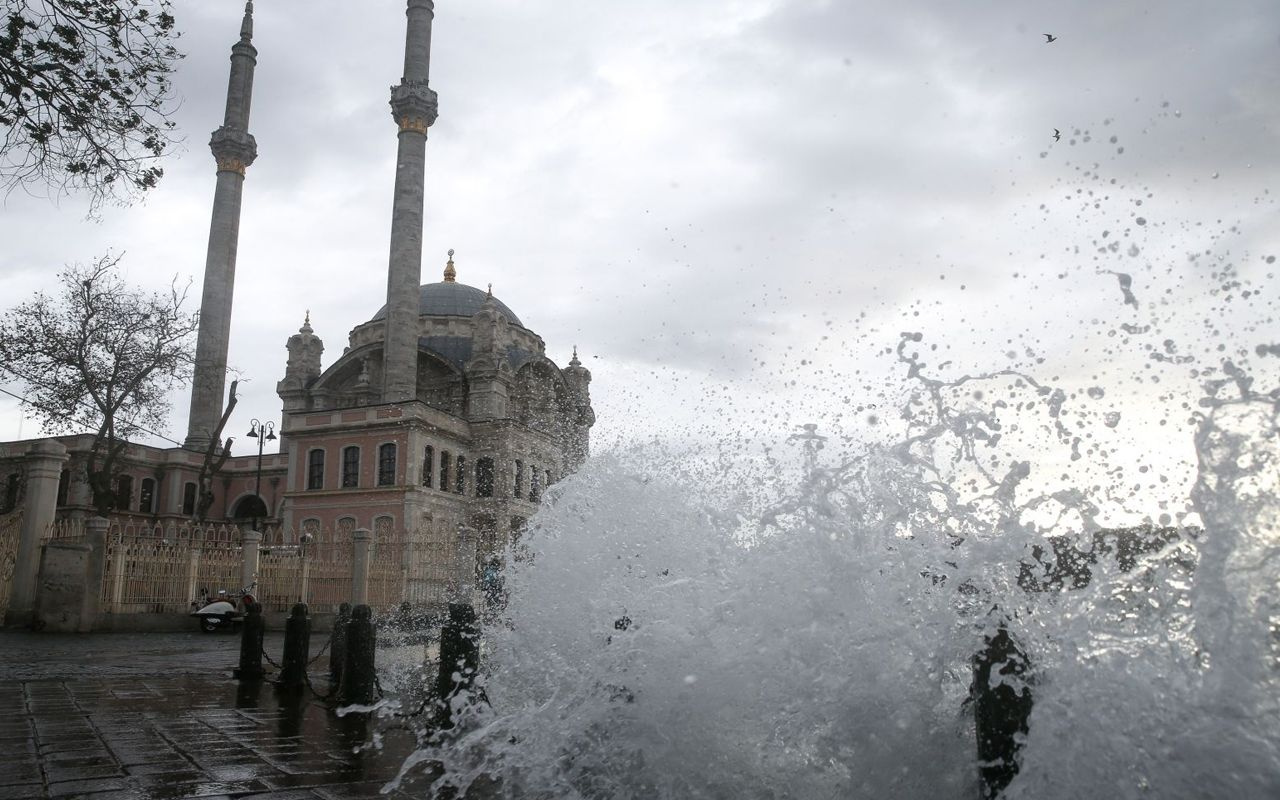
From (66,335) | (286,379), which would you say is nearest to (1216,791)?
(66,335)

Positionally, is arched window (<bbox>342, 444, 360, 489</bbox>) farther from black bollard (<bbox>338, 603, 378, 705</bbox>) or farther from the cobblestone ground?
black bollard (<bbox>338, 603, 378, 705</bbox>)

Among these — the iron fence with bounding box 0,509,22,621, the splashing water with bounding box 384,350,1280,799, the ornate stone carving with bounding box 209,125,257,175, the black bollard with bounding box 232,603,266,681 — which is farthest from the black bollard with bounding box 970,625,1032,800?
the ornate stone carving with bounding box 209,125,257,175

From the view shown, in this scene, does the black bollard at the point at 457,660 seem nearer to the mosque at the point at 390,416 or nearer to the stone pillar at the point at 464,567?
the stone pillar at the point at 464,567

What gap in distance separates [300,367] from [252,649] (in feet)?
118

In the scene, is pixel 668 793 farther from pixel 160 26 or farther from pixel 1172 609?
pixel 160 26

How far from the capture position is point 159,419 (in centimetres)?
2559

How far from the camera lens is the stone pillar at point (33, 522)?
48.6 feet

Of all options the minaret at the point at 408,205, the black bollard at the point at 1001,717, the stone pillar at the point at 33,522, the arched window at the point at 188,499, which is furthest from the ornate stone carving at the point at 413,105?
the black bollard at the point at 1001,717

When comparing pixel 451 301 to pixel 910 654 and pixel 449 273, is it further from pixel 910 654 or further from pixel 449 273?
pixel 910 654

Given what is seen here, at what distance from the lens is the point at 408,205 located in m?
34.2

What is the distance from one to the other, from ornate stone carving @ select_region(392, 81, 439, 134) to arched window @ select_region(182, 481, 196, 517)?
1907 centimetres

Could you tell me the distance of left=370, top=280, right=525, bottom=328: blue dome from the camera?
4475cm

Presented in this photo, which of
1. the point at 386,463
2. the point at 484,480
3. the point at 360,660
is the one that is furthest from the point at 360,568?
the point at 484,480

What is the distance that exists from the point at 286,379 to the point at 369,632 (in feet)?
125
